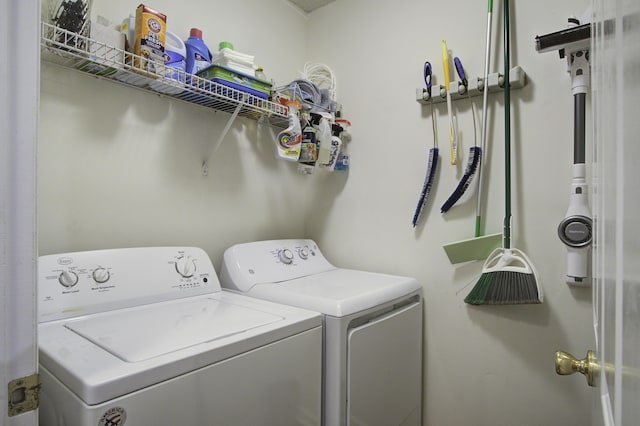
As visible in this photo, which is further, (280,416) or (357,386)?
(357,386)

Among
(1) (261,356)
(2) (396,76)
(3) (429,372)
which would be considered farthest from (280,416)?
(2) (396,76)

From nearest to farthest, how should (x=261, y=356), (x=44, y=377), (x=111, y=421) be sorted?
(x=111, y=421)
(x=44, y=377)
(x=261, y=356)

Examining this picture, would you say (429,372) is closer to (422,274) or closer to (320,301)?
(422,274)

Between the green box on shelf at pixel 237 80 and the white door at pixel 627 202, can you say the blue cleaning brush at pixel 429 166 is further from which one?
the white door at pixel 627 202

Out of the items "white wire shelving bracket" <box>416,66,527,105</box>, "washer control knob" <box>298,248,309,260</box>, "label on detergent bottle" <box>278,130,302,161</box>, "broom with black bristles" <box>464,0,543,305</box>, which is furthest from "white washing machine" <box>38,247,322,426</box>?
"white wire shelving bracket" <box>416,66,527,105</box>

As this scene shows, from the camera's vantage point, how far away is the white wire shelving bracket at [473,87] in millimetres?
1400

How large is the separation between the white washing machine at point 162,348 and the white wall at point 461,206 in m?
0.79

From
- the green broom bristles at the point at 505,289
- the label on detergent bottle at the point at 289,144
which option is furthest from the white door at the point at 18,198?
the green broom bristles at the point at 505,289

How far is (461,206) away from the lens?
1590 millimetres

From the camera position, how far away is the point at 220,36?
169 centimetres

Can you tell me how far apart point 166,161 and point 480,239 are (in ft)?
4.45

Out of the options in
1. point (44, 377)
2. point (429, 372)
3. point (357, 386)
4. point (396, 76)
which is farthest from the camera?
point (396, 76)

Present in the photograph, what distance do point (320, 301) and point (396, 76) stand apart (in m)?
1.23

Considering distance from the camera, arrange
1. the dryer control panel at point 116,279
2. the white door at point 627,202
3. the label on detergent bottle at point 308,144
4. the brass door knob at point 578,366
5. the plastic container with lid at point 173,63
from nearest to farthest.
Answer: the white door at point 627,202 → the brass door knob at point 578,366 → the dryer control panel at point 116,279 → the plastic container with lid at point 173,63 → the label on detergent bottle at point 308,144
